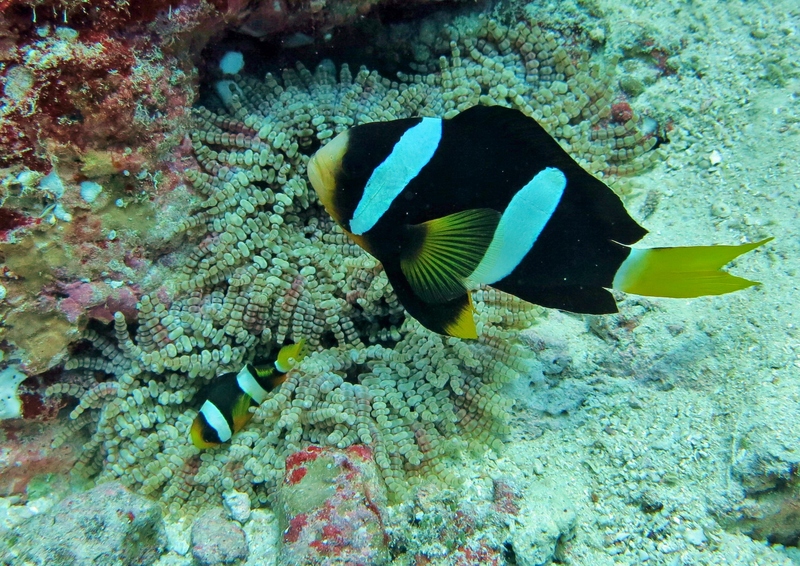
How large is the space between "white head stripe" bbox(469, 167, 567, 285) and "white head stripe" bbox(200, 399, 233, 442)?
121 centimetres

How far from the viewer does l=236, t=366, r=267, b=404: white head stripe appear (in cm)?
215

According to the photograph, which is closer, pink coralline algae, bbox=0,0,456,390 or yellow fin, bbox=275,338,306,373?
pink coralline algae, bbox=0,0,456,390

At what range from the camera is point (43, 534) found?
1819 millimetres

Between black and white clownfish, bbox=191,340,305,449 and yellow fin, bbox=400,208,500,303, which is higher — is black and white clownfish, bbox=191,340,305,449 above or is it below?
below

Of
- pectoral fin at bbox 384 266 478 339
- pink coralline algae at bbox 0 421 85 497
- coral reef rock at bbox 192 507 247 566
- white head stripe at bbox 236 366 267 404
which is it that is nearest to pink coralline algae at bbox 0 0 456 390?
pink coralline algae at bbox 0 421 85 497

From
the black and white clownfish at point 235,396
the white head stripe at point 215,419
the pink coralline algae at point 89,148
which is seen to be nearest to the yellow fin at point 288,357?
the black and white clownfish at point 235,396

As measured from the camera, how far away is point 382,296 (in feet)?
7.39

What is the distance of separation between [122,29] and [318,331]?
50.0 inches

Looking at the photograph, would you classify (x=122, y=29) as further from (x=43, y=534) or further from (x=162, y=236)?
(x=43, y=534)

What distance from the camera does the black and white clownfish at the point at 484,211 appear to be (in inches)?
53.9

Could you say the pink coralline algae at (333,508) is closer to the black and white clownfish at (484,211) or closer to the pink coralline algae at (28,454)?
the black and white clownfish at (484,211)

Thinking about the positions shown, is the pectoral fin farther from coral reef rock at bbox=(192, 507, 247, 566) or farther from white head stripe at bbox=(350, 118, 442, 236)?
coral reef rock at bbox=(192, 507, 247, 566)

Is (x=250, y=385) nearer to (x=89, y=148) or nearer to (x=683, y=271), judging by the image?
(x=89, y=148)

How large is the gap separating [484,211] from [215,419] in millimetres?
1372
